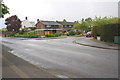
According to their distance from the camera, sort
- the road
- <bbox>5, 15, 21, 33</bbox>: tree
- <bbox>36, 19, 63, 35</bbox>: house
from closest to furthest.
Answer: the road → <bbox>36, 19, 63, 35</bbox>: house → <bbox>5, 15, 21, 33</bbox>: tree

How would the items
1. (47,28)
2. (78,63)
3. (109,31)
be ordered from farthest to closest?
(47,28) < (109,31) < (78,63)

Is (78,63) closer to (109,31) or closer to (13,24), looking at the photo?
(109,31)

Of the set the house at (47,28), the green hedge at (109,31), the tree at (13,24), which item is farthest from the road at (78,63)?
the tree at (13,24)

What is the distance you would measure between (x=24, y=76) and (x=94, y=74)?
286cm

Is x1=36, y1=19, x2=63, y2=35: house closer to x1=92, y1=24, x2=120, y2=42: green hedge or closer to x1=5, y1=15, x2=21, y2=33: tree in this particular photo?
x1=5, y1=15, x2=21, y2=33: tree

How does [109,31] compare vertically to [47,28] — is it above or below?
below

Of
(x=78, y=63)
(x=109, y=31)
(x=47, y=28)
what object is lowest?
(x=78, y=63)

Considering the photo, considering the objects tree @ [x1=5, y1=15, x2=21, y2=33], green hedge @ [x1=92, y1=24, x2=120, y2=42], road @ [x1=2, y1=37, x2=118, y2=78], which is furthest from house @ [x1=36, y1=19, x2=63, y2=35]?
road @ [x1=2, y1=37, x2=118, y2=78]

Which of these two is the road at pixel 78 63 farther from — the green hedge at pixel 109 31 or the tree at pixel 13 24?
the tree at pixel 13 24

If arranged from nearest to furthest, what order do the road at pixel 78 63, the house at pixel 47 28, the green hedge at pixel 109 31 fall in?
the road at pixel 78 63
the green hedge at pixel 109 31
the house at pixel 47 28

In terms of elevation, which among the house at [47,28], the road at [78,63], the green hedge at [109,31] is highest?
the house at [47,28]

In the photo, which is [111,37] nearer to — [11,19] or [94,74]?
[94,74]

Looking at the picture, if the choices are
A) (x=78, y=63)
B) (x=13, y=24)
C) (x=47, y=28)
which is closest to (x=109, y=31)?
(x=78, y=63)

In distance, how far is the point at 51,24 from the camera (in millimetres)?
66625
